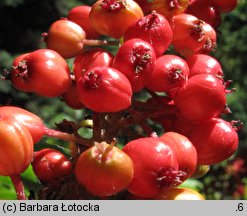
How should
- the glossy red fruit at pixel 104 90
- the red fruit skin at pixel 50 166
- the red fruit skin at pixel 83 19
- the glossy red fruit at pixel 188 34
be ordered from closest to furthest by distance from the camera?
the glossy red fruit at pixel 104 90
the red fruit skin at pixel 50 166
the glossy red fruit at pixel 188 34
the red fruit skin at pixel 83 19

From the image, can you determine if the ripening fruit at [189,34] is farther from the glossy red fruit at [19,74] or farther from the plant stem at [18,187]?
the plant stem at [18,187]

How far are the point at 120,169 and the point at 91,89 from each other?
0.33 metres

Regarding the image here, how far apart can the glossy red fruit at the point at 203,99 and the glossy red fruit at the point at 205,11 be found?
522 millimetres

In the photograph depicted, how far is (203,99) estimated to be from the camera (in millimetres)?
1976

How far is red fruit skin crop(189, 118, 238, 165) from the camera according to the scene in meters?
1.98

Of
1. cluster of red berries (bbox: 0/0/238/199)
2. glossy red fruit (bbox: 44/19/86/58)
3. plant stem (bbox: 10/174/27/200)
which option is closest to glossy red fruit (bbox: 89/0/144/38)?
cluster of red berries (bbox: 0/0/238/199)

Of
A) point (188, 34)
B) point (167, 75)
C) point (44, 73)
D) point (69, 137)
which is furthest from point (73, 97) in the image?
point (188, 34)

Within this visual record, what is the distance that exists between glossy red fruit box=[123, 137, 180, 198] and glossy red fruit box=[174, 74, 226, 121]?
25cm

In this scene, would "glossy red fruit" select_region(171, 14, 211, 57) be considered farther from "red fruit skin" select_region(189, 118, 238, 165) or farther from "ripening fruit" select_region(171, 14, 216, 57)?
"red fruit skin" select_region(189, 118, 238, 165)

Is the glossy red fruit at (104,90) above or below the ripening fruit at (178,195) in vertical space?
above

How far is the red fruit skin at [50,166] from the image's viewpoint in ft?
6.41

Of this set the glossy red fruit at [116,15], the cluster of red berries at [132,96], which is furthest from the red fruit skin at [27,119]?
the glossy red fruit at [116,15]

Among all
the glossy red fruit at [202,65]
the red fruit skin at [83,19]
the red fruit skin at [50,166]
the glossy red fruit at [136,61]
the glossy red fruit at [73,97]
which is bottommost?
the red fruit skin at [50,166]

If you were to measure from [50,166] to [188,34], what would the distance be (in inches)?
31.1
